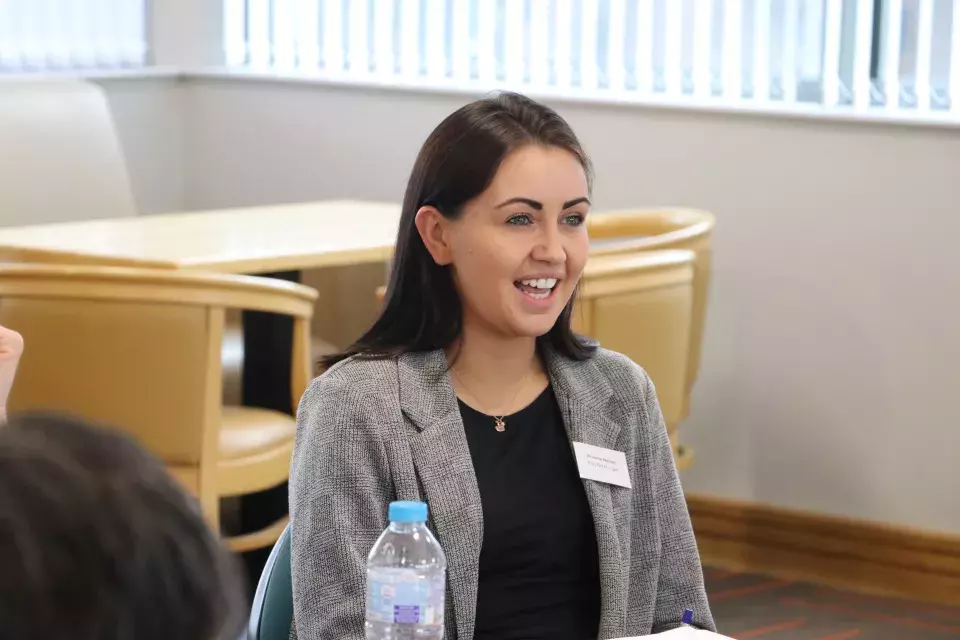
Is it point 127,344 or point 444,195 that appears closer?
point 444,195

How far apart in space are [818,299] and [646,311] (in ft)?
3.95

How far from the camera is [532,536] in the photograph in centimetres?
198

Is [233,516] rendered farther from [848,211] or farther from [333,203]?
[848,211]

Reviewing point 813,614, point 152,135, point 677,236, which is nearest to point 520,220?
point 677,236

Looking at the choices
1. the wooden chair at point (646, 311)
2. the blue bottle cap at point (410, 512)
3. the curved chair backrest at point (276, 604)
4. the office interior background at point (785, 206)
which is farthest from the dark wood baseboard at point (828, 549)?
the blue bottle cap at point (410, 512)

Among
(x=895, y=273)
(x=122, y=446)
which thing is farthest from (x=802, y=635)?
(x=122, y=446)

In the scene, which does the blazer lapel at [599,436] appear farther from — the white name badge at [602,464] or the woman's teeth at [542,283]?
the woman's teeth at [542,283]

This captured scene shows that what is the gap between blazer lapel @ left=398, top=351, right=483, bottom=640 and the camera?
1.89 m

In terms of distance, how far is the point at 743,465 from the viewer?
473 centimetres

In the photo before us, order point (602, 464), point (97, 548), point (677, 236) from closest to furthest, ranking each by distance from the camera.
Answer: point (97, 548) < point (602, 464) < point (677, 236)

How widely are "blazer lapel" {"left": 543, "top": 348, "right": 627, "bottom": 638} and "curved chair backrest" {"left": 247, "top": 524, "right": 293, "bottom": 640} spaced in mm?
409

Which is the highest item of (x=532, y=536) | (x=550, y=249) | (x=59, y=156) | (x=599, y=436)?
(x=550, y=249)

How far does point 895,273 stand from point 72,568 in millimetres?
3947

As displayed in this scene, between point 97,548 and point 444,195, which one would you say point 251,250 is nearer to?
point 444,195
